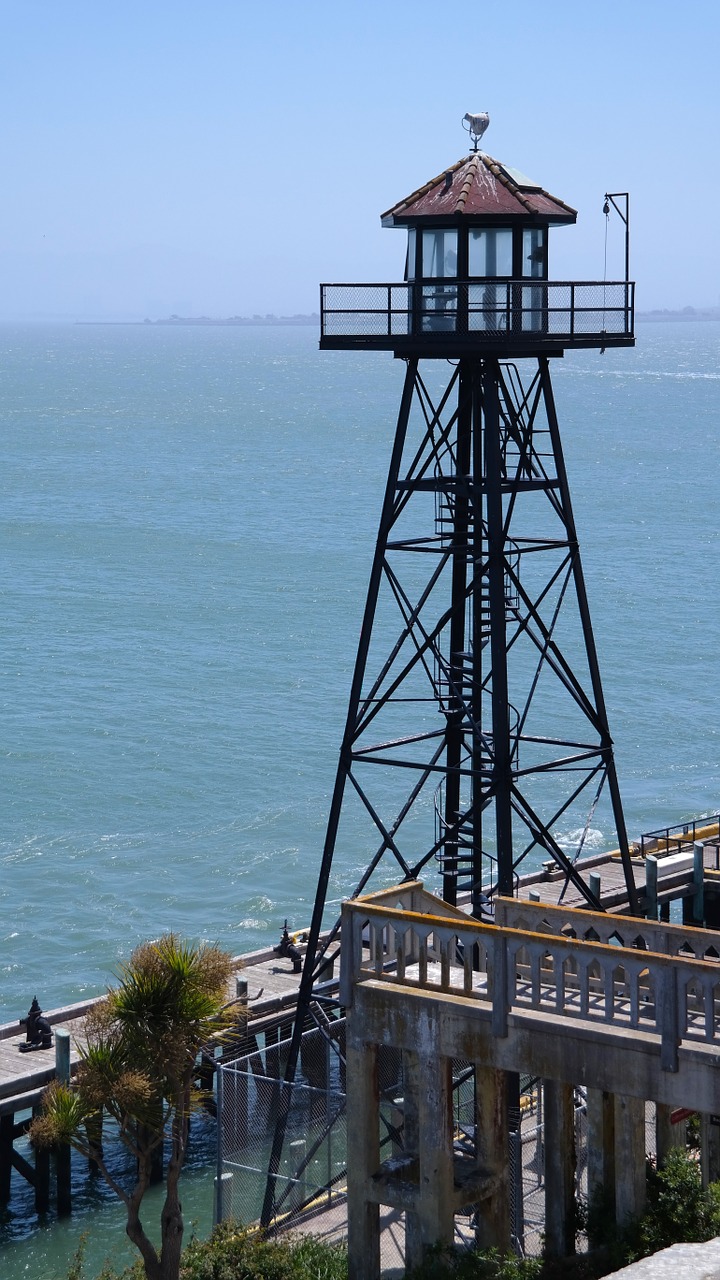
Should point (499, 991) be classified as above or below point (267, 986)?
above

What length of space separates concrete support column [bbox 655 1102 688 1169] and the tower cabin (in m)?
9.74

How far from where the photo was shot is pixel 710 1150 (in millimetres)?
18094

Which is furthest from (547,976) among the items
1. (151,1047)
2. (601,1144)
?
(151,1047)

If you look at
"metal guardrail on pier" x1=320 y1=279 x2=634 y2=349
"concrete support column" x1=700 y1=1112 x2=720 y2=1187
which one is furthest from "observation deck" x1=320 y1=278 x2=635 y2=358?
"concrete support column" x1=700 y1=1112 x2=720 y2=1187

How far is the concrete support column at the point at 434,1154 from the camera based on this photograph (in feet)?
58.6

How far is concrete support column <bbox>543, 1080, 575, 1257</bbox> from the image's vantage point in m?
18.1

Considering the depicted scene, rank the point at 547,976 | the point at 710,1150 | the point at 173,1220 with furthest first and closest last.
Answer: the point at 173,1220 < the point at 547,976 < the point at 710,1150

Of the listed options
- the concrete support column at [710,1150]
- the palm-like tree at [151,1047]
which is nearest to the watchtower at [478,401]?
the palm-like tree at [151,1047]

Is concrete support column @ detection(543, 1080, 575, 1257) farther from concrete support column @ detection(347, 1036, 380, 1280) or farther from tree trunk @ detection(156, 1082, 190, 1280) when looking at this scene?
tree trunk @ detection(156, 1082, 190, 1280)

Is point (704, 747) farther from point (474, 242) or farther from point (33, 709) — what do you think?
point (474, 242)

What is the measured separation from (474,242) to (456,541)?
3941mm

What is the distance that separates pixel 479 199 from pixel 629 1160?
1248 centimetres

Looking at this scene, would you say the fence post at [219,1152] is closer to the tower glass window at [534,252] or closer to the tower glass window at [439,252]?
the tower glass window at [439,252]

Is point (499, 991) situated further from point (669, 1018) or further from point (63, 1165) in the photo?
A: point (63, 1165)
